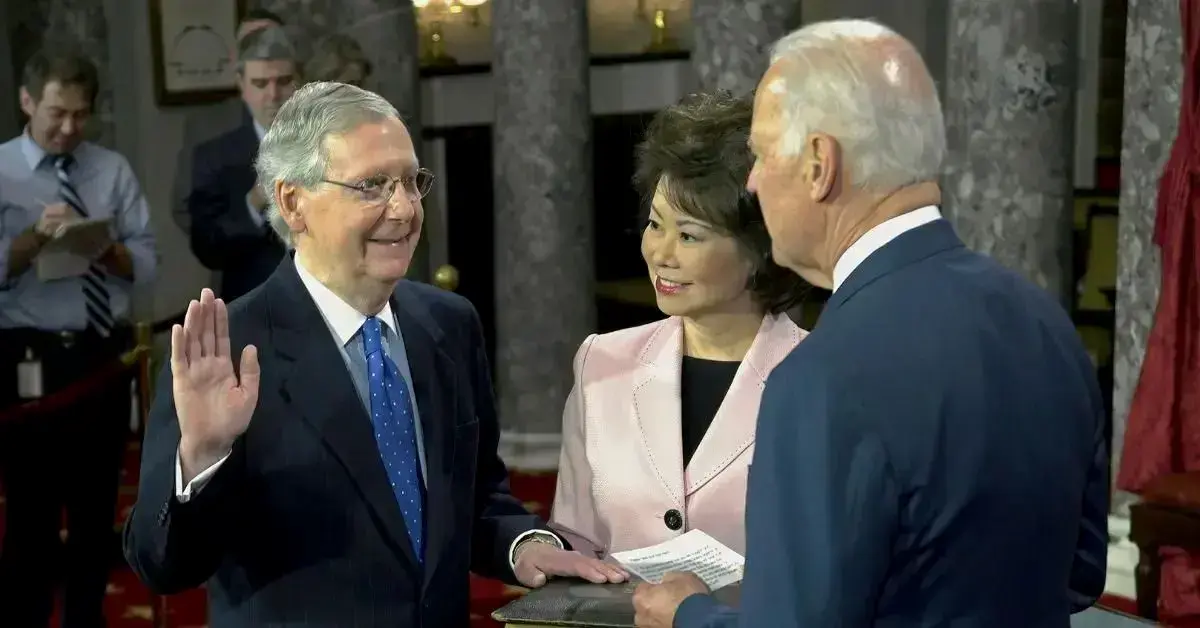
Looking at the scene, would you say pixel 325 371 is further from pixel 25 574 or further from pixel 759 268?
pixel 25 574

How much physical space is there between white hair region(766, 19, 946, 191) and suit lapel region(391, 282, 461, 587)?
862mm

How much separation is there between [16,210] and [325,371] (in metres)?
2.94

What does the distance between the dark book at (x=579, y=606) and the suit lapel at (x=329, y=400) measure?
221mm

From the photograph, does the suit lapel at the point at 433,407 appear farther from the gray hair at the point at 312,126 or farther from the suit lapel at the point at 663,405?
the suit lapel at the point at 663,405

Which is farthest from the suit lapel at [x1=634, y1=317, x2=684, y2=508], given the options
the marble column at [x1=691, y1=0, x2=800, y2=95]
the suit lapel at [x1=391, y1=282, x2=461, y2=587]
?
the marble column at [x1=691, y1=0, x2=800, y2=95]

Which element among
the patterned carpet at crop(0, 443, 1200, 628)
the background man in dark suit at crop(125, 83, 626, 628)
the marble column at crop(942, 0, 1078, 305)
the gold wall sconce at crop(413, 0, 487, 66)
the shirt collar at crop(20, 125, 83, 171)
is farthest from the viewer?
the gold wall sconce at crop(413, 0, 487, 66)

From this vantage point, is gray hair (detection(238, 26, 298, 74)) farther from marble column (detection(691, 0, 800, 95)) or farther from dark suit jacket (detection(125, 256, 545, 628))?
dark suit jacket (detection(125, 256, 545, 628))

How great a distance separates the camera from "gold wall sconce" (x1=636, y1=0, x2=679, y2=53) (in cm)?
775

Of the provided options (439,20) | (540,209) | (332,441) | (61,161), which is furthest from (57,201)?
(439,20)

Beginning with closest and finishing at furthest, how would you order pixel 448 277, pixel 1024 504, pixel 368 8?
1. pixel 1024 504
2. pixel 448 277
3. pixel 368 8

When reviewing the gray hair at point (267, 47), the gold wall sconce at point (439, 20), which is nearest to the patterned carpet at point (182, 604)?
the gray hair at point (267, 47)

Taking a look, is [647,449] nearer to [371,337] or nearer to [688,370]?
[688,370]

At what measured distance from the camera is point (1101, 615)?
2447 mm

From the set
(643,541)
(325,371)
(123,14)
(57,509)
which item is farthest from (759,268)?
(123,14)
